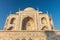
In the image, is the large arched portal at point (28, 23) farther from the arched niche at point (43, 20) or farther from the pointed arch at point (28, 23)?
the arched niche at point (43, 20)

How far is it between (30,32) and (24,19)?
14.3 meters

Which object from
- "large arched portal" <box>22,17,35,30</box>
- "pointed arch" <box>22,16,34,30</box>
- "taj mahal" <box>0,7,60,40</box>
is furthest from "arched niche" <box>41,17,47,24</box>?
"pointed arch" <box>22,16,34,30</box>

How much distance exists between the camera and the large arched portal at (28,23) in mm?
29047

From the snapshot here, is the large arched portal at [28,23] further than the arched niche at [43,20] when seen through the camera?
No

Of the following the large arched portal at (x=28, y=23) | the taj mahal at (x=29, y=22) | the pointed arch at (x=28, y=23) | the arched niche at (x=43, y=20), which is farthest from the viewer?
the arched niche at (x=43, y=20)

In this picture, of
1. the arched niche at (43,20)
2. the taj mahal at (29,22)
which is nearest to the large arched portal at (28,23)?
the taj mahal at (29,22)

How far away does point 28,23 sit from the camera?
2981cm

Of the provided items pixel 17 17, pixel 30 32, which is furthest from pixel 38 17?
pixel 30 32

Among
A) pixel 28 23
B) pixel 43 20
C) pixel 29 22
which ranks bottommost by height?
pixel 28 23

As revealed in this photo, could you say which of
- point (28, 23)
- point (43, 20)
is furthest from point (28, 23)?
point (43, 20)

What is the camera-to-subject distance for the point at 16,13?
31906 mm

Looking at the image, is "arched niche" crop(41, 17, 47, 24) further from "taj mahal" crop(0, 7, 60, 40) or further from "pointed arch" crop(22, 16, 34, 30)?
"pointed arch" crop(22, 16, 34, 30)

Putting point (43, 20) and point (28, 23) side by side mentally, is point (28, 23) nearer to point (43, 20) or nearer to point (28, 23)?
point (28, 23)

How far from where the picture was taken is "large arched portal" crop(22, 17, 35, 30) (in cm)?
2905
